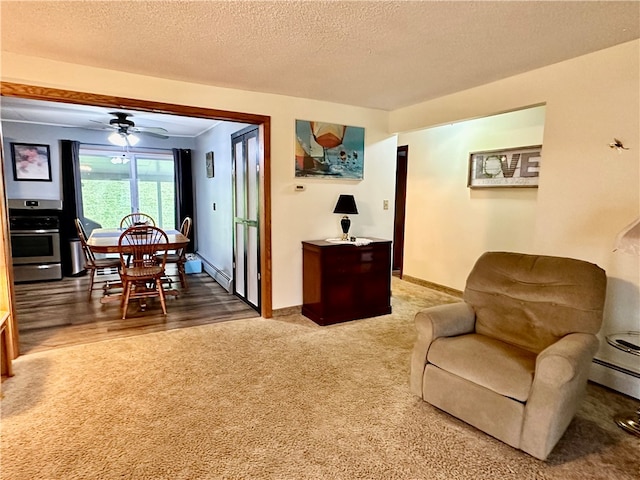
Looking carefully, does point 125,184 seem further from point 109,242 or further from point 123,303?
point 123,303

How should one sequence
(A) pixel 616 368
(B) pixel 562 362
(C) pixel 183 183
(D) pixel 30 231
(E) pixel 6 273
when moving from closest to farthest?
(B) pixel 562 362 → (A) pixel 616 368 → (E) pixel 6 273 → (D) pixel 30 231 → (C) pixel 183 183

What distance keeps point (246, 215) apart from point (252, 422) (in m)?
2.70

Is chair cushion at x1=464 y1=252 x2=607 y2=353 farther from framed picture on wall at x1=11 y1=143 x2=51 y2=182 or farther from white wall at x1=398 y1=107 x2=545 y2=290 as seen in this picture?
framed picture on wall at x1=11 y1=143 x2=51 y2=182

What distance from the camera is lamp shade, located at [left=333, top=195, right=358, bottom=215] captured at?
13.2 ft

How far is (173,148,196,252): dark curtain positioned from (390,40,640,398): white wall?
5639 mm

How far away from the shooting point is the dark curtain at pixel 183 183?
6.88 meters

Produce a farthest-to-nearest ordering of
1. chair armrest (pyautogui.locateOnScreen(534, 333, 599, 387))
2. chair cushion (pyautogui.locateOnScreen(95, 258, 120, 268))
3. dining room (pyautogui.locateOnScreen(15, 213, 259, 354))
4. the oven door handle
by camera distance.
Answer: the oven door handle < chair cushion (pyautogui.locateOnScreen(95, 258, 120, 268)) < dining room (pyautogui.locateOnScreen(15, 213, 259, 354)) < chair armrest (pyautogui.locateOnScreen(534, 333, 599, 387))

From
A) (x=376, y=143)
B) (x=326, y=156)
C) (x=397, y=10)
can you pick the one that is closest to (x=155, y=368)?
(x=326, y=156)

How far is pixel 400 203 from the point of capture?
592 centimetres

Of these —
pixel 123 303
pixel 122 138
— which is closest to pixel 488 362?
pixel 123 303

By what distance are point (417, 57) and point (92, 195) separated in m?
6.04

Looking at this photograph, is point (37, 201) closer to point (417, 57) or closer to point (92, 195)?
point (92, 195)

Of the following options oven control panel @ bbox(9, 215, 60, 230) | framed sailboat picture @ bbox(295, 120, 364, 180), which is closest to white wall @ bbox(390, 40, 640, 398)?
framed sailboat picture @ bbox(295, 120, 364, 180)

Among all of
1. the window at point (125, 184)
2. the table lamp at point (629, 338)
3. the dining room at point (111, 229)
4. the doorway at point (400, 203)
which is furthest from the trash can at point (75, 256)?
the table lamp at point (629, 338)
